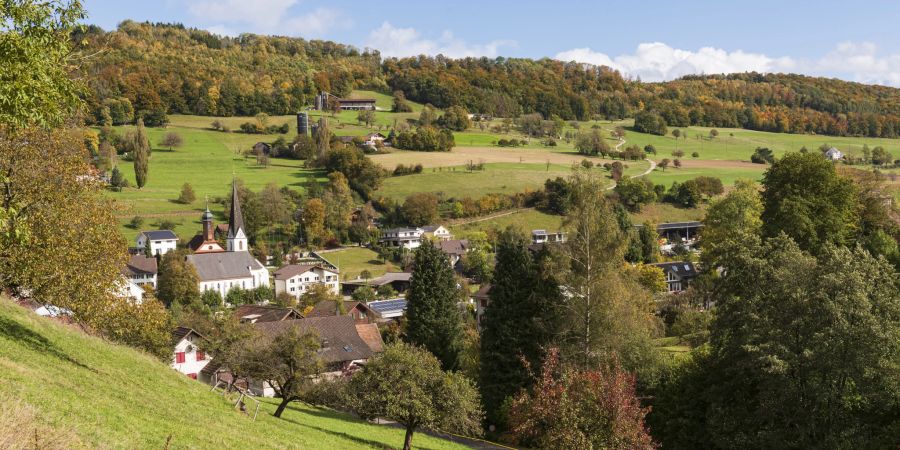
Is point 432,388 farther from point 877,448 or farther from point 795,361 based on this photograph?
point 877,448

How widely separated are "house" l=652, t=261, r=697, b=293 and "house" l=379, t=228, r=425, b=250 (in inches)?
1239

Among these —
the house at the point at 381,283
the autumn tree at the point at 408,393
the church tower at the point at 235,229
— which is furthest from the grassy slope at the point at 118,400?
the church tower at the point at 235,229

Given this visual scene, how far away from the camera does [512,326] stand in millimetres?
38906

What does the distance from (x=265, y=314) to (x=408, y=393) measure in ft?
113

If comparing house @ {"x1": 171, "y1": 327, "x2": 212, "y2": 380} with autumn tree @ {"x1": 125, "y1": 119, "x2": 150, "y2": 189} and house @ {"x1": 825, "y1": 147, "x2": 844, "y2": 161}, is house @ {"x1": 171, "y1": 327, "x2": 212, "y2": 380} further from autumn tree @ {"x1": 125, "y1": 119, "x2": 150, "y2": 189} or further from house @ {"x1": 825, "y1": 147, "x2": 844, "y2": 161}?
house @ {"x1": 825, "y1": 147, "x2": 844, "y2": 161}

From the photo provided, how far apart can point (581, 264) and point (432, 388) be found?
9.50 meters

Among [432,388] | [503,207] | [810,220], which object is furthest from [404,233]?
[432,388]

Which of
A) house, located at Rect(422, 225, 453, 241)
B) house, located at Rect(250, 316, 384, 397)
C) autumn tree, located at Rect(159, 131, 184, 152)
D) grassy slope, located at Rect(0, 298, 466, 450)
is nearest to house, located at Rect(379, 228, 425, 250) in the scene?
house, located at Rect(422, 225, 453, 241)

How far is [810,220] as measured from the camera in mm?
40188

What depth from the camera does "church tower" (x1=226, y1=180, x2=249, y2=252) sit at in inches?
3625

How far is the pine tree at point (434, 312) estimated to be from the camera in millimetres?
44406

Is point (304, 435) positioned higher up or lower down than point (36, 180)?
lower down

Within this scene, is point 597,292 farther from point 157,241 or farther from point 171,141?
point 171,141

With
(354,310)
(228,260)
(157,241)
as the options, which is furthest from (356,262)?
(354,310)
